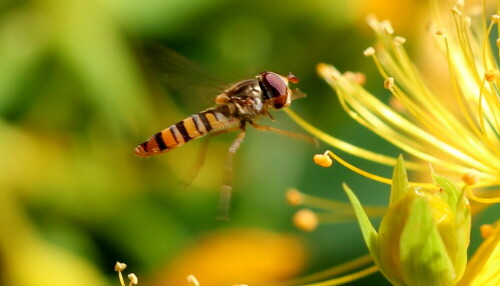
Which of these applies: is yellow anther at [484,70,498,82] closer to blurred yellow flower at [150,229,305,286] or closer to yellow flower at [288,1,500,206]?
yellow flower at [288,1,500,206]

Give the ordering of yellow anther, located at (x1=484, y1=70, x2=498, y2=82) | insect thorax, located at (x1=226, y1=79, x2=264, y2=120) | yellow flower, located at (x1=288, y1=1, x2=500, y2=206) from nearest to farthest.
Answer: yellow anther, located at (x1=484, y1=70, x2=498, y2=82), yellow flower, located at (x1=288, y1=1, x2=500, y2=206), insect thorax, located at (x1=226, y1=79, x2=264, y2=120)

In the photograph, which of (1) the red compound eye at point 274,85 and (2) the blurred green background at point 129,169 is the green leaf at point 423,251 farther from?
(2) the blurred green background at point 129,169

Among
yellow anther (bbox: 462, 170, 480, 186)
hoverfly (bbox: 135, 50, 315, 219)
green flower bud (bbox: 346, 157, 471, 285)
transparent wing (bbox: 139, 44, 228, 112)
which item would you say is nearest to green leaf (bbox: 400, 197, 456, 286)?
green flower bud (bbox: 346, 157, 471, 285)

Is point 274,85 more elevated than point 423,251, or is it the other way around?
point 274,85

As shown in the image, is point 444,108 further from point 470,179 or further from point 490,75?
point 470,179

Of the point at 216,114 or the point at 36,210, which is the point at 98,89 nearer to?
the point at 36,210

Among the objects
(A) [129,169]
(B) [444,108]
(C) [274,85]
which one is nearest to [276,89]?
(C) [274,85]

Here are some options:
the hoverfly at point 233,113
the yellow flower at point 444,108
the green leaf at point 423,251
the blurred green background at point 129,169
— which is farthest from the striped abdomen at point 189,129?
the green leaf at point 423,251
